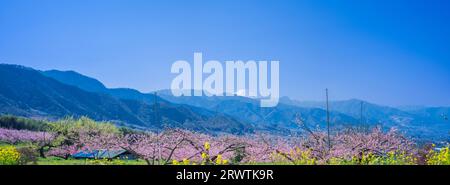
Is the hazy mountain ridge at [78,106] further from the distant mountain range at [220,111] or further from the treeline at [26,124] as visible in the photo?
the treeline at [26,124]

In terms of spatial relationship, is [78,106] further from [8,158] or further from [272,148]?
[8,158]

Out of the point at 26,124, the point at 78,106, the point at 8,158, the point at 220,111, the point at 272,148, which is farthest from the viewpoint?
the point at 78,106

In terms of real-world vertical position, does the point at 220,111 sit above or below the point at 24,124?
above

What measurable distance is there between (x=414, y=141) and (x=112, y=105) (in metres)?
75.3

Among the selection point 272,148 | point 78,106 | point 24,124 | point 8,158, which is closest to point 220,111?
point 24,124

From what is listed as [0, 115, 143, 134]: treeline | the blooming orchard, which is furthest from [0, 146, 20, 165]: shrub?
[0, 115, 143, 134]: treeline

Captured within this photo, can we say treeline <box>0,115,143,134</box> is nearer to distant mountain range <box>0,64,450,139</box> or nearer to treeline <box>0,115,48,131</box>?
treeline <box>0,115,48,131</box>

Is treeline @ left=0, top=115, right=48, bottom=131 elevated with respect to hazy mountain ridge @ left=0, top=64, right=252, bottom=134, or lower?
lower

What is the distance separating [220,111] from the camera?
27438 millimetres

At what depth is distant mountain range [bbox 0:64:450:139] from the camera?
937cm

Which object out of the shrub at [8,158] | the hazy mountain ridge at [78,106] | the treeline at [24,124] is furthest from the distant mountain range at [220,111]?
the shrub at [8,158]

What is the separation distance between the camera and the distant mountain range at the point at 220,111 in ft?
30.7

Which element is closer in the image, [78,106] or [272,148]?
[272,148]

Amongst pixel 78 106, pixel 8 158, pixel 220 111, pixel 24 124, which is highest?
pixel 78 106
